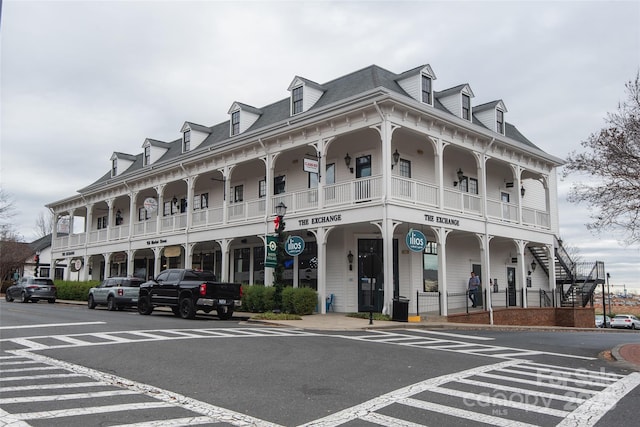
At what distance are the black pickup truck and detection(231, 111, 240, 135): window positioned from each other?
33.5 ft

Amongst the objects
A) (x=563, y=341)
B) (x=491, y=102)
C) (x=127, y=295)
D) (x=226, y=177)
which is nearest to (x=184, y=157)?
(x=226, y=177)

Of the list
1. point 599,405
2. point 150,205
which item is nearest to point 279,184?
point 150,205

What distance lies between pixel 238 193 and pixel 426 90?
1138 cm

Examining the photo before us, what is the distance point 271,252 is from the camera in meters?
20.3

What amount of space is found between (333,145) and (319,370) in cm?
1530

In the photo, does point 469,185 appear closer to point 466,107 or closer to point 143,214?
point 466,107

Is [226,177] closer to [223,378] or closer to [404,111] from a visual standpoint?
[404,111]

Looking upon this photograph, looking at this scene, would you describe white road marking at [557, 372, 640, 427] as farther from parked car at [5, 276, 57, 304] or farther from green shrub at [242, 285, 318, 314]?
parked car at [5, 276, 57, 304]

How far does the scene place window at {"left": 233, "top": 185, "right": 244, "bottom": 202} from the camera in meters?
28.7

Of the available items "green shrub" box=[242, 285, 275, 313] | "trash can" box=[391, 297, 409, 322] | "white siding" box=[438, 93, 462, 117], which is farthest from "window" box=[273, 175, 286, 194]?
"trash can" box=[391, 297, 409, 322]

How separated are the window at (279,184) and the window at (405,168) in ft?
20.1

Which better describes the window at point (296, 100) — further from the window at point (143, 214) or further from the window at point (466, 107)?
the window at point (143, 214)

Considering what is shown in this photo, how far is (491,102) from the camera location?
2741cm

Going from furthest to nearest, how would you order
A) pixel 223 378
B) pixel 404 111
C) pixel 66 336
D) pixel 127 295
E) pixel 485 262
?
1. pixel 127 295
2. pixel 485 262
3. pixel 404 111
4. pixel 66 336
5. pixel 223 378
